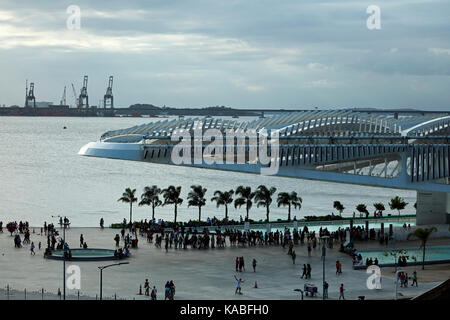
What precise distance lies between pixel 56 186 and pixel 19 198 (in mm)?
13504

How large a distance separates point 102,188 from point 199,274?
A: 65.8 m

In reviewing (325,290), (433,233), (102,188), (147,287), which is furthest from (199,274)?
(102,188)

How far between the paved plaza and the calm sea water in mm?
30326

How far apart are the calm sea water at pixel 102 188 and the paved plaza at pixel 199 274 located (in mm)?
30326

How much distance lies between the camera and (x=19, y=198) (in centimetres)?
8794

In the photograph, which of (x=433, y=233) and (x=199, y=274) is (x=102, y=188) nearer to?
(x=433, y=233)

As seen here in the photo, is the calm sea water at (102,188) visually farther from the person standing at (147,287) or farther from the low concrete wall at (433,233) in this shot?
the person standing at (147,287)

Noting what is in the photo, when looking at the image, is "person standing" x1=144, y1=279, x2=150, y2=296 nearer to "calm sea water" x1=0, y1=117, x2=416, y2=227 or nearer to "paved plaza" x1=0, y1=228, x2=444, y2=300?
"paved plaza" x1=0, y1=228, x2=444, y2=300

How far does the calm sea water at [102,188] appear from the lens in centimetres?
7610

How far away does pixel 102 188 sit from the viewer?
99.8 metres

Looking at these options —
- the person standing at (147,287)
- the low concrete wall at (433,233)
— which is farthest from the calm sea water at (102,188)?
the person standing at (147,287)
